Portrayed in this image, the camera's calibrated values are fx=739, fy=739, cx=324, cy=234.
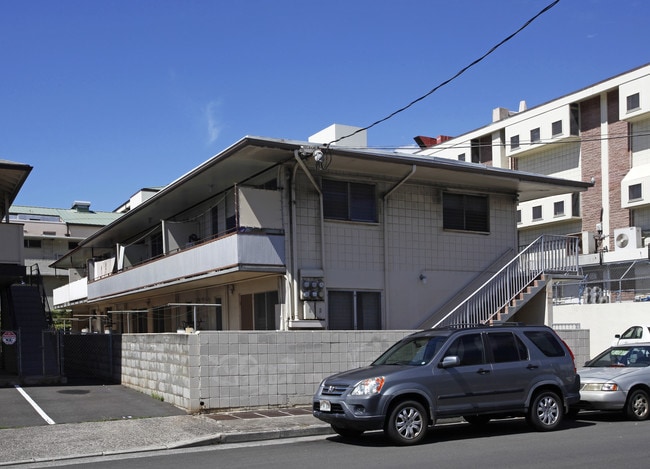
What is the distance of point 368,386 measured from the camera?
425 inches

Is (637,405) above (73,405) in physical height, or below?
above

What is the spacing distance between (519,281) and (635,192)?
20478 mm

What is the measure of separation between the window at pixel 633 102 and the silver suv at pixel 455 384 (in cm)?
2783

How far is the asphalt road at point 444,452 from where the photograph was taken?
9242mm

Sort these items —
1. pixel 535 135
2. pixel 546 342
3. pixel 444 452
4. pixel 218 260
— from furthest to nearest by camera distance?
pixel 535 135 → pixel 218 260 → pixel 546 342 → pixel 444 452

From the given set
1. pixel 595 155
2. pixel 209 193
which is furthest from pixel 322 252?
pixel 595 155

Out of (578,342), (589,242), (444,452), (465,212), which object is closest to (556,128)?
(589,242)

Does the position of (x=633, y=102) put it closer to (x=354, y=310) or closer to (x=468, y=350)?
(x=354, y=310)

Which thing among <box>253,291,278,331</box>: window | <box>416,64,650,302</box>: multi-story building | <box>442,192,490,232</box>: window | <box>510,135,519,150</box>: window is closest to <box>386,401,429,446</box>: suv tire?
<box>253,291,278,331</box>: window

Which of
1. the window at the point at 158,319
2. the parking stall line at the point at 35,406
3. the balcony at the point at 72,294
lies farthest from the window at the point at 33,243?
the parking stall line at the point at 35,406

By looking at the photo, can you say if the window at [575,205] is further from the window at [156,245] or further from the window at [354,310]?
the window at [354,310]

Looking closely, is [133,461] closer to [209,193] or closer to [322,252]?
[322,252]

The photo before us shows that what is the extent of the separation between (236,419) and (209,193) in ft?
30.2

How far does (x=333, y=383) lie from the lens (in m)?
11.4
